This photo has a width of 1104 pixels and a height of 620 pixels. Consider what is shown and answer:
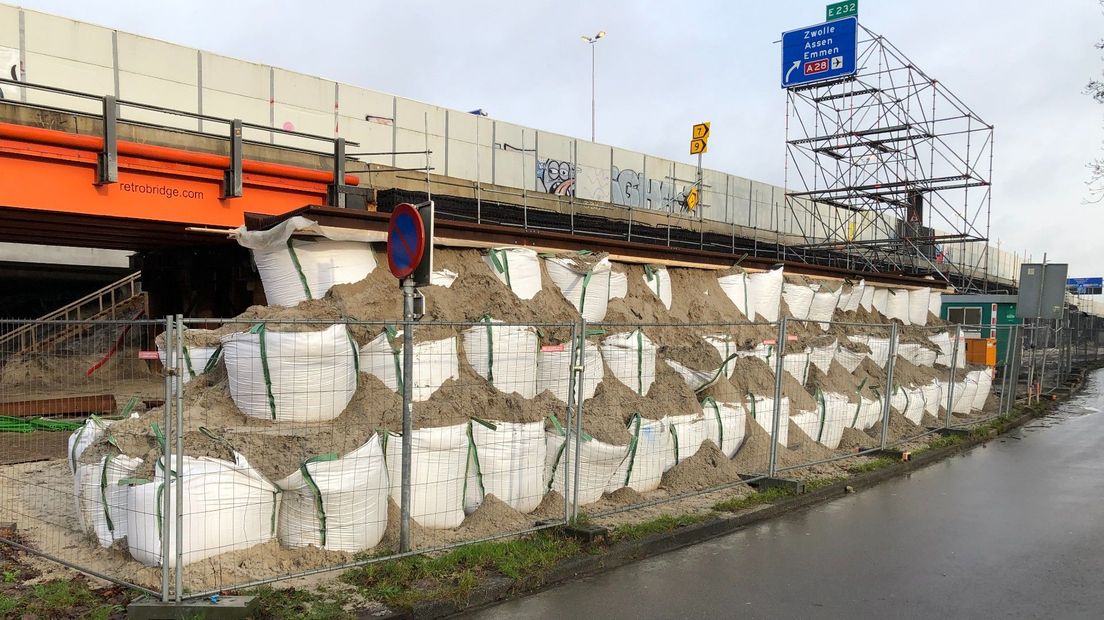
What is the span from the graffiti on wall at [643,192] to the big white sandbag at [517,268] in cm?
2233

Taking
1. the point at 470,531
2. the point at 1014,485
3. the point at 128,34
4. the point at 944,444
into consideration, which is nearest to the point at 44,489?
the point at 470,531

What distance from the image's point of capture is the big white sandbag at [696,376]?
8016 mm

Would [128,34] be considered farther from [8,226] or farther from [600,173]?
[600,173]

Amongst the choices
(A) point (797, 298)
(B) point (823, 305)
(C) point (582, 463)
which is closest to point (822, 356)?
(A) point (797, 298)

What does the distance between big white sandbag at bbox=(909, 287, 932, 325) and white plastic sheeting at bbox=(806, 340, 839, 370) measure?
669 cm

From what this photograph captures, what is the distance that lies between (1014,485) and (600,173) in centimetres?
2301

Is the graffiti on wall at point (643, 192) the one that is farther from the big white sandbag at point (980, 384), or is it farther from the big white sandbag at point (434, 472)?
the big white sandbag at point (434, 472)

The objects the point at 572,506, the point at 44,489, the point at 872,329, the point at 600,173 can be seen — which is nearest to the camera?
the point at 572,506

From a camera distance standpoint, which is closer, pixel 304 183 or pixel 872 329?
pixel 304 183

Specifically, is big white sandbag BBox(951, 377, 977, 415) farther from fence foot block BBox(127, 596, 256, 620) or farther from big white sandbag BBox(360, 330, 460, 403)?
fence foot block BBox(127, 596, 256, 620)

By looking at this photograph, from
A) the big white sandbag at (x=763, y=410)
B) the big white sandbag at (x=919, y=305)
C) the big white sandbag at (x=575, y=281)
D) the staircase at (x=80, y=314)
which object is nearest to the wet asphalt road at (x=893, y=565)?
the big white sandbag at (x=763, y=410)

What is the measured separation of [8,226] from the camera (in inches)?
405

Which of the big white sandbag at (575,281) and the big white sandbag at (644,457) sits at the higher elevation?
A: the big white sandbag at (575,281)

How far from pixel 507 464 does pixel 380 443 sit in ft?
3.80
